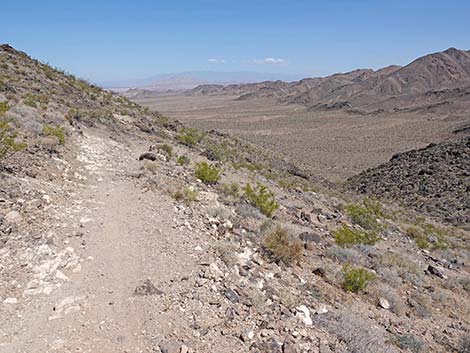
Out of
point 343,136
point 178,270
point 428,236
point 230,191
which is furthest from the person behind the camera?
point 343,136

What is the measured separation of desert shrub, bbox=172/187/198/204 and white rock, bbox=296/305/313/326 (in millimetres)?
3834

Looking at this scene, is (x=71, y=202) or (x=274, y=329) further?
(x=71, y=202)

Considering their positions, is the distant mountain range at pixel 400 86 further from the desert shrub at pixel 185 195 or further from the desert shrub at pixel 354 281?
the desert shrub at pixel 354 281

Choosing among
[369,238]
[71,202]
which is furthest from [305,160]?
[71,202]

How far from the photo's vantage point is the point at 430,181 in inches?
1059

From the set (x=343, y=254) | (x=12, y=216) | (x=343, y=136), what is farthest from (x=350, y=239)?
(x=343, y=136)

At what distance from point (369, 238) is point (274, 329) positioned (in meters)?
7.78

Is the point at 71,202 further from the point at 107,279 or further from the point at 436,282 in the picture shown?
the point at 436,282

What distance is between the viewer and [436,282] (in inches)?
408

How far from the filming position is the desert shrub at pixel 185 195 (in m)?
9.52

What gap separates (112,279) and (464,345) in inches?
223

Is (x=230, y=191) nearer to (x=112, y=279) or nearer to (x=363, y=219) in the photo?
(x=363, y=219)

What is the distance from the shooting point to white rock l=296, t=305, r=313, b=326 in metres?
6.21

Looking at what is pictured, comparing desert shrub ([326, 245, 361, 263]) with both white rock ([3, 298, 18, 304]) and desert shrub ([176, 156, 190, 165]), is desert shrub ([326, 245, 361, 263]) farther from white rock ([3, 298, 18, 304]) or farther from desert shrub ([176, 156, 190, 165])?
white rock ([3, 298, 18, 304])
